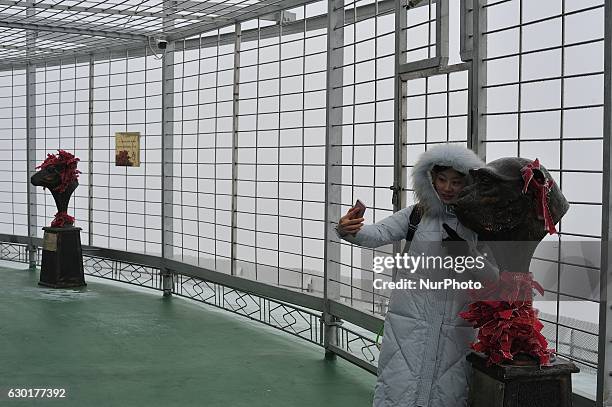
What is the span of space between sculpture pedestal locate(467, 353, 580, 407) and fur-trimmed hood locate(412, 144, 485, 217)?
0.79 metres

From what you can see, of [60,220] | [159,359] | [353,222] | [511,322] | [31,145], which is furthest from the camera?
[31,145]

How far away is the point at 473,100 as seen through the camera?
464 cm

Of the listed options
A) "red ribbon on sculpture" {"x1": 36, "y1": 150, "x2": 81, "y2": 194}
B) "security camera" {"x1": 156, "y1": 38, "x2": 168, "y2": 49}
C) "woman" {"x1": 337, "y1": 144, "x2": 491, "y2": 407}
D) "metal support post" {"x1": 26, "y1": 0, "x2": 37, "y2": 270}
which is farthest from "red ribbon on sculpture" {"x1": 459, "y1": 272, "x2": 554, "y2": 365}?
"metal support post" {"x1": 26, "y1": 0, "x2": 37, "y2": 270}

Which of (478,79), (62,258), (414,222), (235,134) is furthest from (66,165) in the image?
(414,222)

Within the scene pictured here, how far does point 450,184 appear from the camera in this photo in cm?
354

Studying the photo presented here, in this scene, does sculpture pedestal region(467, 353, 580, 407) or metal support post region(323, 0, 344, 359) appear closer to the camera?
sculpture pedestal region(467, 353, 580, 407)

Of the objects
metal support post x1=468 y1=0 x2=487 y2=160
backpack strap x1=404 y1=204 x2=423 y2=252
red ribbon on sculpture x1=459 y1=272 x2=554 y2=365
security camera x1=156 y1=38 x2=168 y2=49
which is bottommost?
red ribbon on sculpture x1=459 y1=272 x2=554 y2=365

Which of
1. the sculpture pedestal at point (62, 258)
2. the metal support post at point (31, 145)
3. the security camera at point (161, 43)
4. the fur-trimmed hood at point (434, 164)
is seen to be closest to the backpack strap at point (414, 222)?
the fur-trimmed hood at point (434, 164)

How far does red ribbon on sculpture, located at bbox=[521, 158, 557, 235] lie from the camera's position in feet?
10.1

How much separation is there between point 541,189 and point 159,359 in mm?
4409

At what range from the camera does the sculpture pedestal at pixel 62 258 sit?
10086mm

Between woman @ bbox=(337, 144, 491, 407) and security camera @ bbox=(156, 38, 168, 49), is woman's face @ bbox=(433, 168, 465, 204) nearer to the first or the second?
woman @ bbox=(337, 144, 491, 407)

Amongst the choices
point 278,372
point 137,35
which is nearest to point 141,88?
point 137,35

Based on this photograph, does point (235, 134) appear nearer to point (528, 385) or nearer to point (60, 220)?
point (60, 220)
